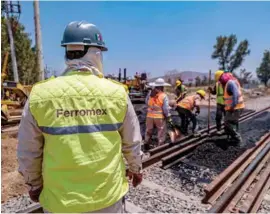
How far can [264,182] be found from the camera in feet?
16.5

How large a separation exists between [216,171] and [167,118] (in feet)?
6.30

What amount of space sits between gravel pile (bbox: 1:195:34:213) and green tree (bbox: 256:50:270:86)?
55473mm

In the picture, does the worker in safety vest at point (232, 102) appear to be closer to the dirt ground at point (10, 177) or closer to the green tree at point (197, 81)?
the dirt ground at point (10, 177)

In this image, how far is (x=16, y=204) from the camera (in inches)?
167

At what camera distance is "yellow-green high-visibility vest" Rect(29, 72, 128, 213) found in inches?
69.4

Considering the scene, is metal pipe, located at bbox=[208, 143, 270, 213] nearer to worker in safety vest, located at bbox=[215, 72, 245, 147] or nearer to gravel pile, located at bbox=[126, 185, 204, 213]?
gravel pile, located at bbox=[126, 185, 204, 213]

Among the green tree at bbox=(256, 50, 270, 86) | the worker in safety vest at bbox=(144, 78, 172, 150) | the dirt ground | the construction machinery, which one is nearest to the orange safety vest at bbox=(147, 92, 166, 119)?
the worker in safety vest at bbox=(144, 78, 172, 150)

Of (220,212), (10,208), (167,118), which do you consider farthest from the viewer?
(167,118)

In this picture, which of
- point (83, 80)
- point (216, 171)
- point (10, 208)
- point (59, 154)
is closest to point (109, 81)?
point (83, 80)

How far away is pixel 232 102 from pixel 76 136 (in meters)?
6.44

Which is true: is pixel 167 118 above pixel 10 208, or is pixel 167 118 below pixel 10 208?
above

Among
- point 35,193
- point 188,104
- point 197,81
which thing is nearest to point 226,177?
point 188,104

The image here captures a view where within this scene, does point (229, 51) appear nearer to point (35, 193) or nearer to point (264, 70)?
point (264, 70)

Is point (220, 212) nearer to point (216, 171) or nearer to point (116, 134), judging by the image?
point (216, 171)
